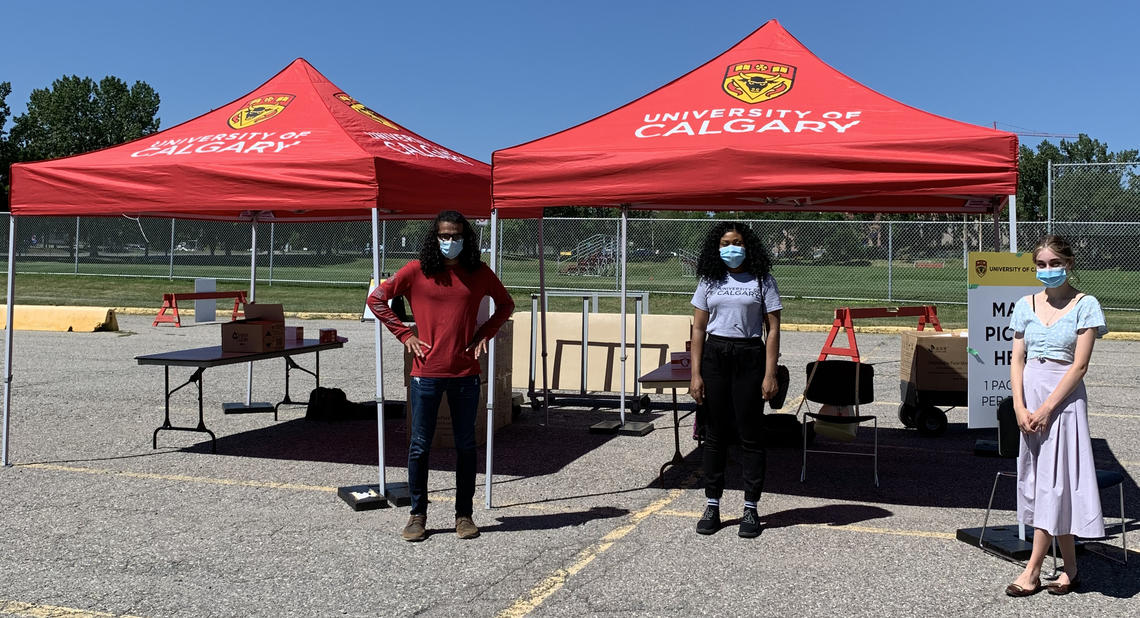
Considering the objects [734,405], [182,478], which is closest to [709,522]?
[734,405]

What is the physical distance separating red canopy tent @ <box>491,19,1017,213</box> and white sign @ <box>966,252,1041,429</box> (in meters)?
0.44

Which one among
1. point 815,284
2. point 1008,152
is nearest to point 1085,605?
point 1008,152

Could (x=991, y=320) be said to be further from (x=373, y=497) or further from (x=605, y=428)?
(x=605, y=428)

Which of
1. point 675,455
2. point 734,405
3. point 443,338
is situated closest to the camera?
point 443,338

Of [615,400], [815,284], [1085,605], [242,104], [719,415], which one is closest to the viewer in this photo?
[1085,605]

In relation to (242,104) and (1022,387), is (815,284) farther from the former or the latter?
(1022,387)

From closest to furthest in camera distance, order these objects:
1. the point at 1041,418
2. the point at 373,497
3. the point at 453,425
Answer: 1. the point at 1041,418
2. the point at 453,425
3. the point at 373,497

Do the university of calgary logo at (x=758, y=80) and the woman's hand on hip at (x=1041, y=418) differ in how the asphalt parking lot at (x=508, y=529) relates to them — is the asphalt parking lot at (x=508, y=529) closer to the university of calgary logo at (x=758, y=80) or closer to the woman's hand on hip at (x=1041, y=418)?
the woman's hand on hip at (x=1041, y=418)

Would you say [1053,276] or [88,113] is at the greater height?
[88,113]

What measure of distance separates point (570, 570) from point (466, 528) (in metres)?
0.88

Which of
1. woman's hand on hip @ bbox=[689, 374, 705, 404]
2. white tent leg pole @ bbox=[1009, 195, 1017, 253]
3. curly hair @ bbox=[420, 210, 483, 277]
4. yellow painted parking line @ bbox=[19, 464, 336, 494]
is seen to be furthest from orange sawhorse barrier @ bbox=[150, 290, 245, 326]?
white tent leg pole @ bbox=[1009, 195, 1017, 253]

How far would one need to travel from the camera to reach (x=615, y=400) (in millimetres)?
11492

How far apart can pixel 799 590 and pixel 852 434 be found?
304cm

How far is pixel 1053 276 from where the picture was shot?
16.6 ft
